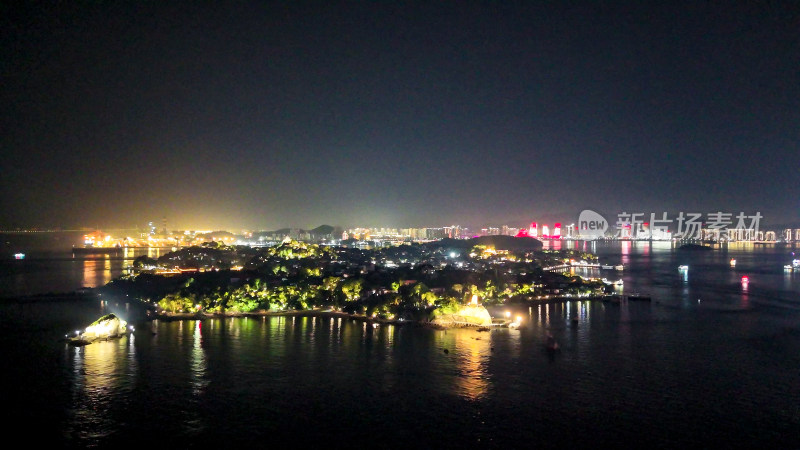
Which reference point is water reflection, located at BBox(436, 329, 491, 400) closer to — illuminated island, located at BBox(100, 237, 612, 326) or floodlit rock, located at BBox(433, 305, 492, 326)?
floodlit rock, located at BBox(433, 305, 492, 326)

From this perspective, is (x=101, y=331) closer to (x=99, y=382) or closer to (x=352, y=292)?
(x=99, y=382)

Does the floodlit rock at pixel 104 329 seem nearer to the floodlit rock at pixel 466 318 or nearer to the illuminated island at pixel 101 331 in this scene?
Answer: the illuminated island at pixel 101 331

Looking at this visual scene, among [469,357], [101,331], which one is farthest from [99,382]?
[469,357]

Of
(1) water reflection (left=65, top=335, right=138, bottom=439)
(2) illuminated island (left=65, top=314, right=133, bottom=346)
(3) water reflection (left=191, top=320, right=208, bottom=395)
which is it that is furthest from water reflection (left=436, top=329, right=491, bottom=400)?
(2) illuminated island (left=65, top=314, right=133, bottom=346)

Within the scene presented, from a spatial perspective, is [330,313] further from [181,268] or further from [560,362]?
[181,268]

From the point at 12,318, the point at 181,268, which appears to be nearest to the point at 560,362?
the point at 12,318
